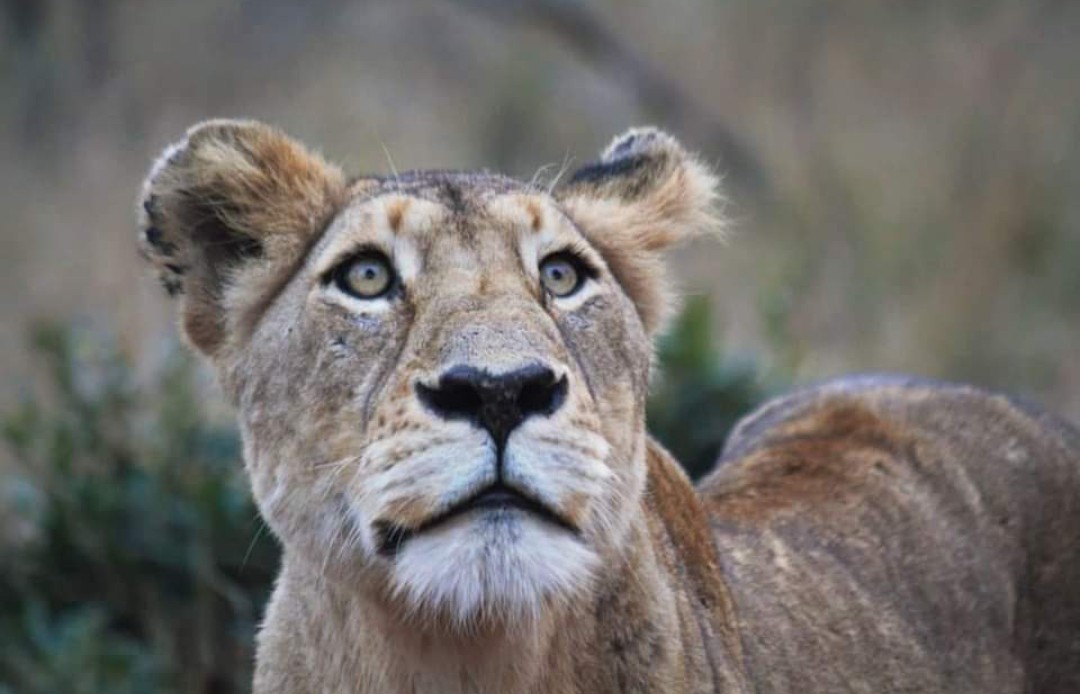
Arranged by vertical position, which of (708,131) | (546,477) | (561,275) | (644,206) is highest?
(708,131)

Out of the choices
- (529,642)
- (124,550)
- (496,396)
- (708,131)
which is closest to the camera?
(496,396)

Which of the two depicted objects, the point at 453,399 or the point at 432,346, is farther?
the point at 432,346

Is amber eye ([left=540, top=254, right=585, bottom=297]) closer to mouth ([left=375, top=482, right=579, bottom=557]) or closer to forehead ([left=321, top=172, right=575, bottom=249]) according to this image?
forehead ([left=321, top=172, right=575, bottom=249])

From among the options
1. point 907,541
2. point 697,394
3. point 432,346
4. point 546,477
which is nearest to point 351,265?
point 432,346

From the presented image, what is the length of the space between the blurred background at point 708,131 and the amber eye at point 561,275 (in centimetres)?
398

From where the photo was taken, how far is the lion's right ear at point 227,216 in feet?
14.2

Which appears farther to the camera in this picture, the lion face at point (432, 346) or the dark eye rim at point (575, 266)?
the dark eye rim at point (575, 266)

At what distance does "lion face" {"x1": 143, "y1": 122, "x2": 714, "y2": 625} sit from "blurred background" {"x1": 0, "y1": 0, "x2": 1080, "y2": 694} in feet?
12.5

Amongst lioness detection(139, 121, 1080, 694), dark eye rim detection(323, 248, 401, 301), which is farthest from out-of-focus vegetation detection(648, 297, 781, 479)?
dark eye rim detection(323, 248, 401, 301)

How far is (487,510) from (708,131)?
35.8 ft

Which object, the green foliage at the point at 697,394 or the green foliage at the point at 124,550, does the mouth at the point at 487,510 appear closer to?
the green foliage at the point at 124,550

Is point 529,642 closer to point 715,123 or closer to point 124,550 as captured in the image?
point 124,550

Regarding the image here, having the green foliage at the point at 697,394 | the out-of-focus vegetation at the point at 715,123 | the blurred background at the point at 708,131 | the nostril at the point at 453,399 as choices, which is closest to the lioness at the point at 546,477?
the nostril at the point at 453,399

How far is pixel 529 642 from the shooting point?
3.89 meters
